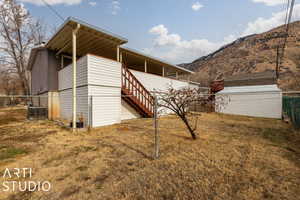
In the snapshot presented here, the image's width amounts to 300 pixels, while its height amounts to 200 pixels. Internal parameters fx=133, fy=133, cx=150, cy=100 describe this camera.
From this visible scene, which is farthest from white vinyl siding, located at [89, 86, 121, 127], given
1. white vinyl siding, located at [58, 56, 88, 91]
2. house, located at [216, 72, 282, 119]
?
house, located at [216, 72, 282, 119]

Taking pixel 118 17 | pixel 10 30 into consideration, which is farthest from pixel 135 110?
pixel 10 30

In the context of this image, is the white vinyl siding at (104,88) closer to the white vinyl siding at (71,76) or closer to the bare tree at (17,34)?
the white vinyl siding at (71,76)

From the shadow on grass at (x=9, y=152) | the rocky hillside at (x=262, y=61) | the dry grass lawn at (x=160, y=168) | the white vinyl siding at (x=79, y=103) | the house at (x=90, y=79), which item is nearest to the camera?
the dry grass lawn at (x=160, y=168)

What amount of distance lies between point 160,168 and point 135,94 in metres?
5.74

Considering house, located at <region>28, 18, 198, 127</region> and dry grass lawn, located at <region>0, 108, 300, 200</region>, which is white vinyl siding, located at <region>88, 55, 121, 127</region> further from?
dry grass lawn, located at <region>0, 108, 300, 200</region>

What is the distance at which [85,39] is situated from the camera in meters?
6.62

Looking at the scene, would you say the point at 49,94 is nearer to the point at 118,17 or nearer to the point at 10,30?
the point at 118,17

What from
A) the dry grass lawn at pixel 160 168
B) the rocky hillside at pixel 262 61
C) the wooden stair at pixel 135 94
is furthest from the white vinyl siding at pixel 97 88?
the rocky hillside at pixel 262 61

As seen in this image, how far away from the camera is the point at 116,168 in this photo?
271 centimetres

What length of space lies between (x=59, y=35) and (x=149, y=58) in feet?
17.9

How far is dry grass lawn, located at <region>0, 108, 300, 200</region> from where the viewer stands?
2.00 m

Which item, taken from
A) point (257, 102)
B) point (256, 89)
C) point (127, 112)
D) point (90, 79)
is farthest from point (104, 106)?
point (256, 89)

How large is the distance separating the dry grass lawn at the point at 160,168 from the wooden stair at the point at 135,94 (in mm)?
3492

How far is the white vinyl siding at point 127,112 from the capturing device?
316 inches
